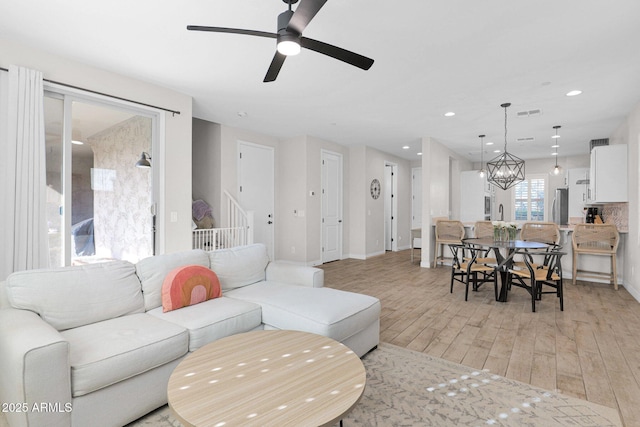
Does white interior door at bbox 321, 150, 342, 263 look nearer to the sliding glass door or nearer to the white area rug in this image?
the sliding glass door

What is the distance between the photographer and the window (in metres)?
9.31

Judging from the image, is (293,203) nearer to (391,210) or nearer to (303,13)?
(391,210)

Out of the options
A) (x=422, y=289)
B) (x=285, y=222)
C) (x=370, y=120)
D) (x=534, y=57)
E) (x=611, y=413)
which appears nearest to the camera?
(x=611, y=413)

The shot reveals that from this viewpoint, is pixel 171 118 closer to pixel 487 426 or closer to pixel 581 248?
pixel 487 426

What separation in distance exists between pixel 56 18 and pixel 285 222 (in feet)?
15.9

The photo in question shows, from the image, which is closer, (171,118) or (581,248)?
(171,118)

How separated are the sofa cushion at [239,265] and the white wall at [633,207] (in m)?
4.76

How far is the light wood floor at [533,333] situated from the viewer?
2.25 metres

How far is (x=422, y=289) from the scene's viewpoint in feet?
15.5

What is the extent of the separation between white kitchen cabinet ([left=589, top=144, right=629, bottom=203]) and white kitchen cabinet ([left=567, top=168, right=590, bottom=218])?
2747mm

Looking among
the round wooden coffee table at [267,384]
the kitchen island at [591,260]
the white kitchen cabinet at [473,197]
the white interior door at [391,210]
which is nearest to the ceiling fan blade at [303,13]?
the round wooden coffee table at [267,384]

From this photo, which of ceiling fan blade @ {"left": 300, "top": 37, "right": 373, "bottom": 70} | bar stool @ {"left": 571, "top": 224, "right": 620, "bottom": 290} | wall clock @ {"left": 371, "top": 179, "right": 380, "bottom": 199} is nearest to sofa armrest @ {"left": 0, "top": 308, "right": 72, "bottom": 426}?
ceiling fan blade @ {"left": 300, "top": 37, "right": 373, "bottom": 70}

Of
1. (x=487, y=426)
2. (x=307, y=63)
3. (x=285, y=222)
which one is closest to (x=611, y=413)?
(x=487, y=426)

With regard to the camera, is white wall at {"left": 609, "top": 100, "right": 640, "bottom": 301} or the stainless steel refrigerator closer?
white wall at {"left": 609, "top": 100, "right": 640, "bottom": 301}
